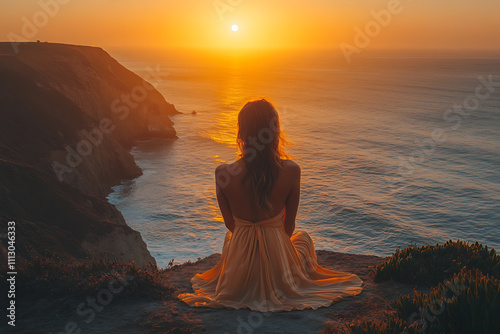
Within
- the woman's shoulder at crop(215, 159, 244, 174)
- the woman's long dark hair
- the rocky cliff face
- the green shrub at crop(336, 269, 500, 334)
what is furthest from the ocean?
the rocky cliff face

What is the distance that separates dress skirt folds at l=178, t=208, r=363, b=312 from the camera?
5469mm

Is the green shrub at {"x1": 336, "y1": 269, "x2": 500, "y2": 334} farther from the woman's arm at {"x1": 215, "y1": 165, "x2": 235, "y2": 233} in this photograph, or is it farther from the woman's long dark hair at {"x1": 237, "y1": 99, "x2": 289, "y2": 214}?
the woman's arm at {"x1": 215, "y1": 165, "x2": 235, "y2": 233}

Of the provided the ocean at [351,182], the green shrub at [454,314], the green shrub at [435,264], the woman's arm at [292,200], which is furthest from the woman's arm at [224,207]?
the green shrub at [435,264]

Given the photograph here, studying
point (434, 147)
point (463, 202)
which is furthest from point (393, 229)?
point (434, 147)

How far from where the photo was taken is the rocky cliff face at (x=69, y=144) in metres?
16.0

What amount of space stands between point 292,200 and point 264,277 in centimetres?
102

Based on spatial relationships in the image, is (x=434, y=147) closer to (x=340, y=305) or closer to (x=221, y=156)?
(x=221, y=156)

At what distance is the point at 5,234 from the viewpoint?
12.7m

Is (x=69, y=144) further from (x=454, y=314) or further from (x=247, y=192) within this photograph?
(x=454, y=314)

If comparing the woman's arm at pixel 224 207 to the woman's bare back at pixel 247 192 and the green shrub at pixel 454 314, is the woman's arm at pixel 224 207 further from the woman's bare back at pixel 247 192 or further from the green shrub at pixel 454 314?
the green shrub at pixel 454 314

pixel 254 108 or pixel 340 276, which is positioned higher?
pixel 254 108

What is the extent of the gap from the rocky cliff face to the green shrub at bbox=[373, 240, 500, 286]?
682 centimetres

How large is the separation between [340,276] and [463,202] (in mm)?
29547

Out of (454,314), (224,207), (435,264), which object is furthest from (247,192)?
(435,264)
